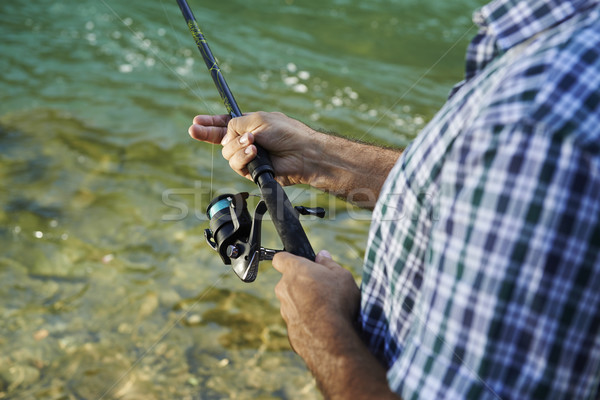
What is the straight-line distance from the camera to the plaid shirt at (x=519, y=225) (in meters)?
0.78

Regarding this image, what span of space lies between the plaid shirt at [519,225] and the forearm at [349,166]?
124 cm

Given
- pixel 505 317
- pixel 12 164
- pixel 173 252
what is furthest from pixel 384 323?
pixel 12 164

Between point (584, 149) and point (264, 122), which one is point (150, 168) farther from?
point (584, 149)

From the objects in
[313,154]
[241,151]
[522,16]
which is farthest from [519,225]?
[313,154]

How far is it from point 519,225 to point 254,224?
101cm

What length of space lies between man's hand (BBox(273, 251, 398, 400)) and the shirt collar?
0.67 metres

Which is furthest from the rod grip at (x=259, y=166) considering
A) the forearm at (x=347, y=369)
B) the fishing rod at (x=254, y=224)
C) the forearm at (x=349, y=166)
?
the forearm at (x=347, y=369)

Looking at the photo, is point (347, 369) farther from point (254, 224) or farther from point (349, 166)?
point (349, 166)

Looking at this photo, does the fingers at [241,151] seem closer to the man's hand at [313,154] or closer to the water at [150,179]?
the man's hand at [313,154]

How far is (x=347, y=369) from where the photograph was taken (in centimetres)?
116

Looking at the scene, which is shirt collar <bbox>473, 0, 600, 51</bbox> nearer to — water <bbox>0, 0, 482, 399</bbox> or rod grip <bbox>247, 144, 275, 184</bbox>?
rod grip <bbox>247, 144, 275, 184</bbox>

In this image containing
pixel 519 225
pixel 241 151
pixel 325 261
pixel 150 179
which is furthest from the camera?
pixel 150 179

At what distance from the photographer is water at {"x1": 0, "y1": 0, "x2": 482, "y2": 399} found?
9.09 ft

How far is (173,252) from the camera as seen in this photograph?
3598mm
